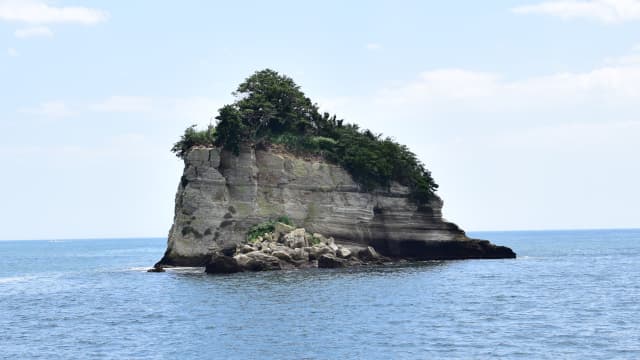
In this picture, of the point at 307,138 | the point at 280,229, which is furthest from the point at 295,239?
the point at 307,138

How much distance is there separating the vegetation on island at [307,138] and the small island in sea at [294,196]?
0.12 m

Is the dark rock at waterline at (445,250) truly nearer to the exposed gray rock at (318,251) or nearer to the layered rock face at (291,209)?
the layered rock face at (291,209)

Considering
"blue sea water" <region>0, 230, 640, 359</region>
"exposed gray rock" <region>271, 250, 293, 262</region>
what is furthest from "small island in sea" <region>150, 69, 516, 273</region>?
"blue sea water" <region>0, 230, 640, 359</region>

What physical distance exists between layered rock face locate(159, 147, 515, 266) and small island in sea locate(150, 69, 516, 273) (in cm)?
11

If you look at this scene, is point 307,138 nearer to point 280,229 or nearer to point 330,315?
point 280,229

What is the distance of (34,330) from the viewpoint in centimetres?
5025

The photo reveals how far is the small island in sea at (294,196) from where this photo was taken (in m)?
83.1

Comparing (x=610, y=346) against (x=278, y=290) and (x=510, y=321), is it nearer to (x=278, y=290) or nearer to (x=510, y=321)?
(x=510, y=321)

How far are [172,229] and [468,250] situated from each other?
33.4 metres

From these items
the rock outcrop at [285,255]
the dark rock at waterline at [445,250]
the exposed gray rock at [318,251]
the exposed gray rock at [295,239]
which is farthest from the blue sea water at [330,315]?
the dark rock at waterline at [445,250]

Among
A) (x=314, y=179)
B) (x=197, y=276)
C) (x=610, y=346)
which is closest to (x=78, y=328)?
(x=197, y=276)

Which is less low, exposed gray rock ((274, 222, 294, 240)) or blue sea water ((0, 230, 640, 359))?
exposed gray rock ((274, 222, 294, 240))

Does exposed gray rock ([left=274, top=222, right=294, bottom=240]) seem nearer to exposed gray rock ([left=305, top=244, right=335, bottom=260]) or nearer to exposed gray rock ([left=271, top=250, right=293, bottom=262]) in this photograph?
exposed gray rock ([left=271, top=250, right=293, bottom=262])

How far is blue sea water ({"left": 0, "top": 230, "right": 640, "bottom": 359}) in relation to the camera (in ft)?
137
